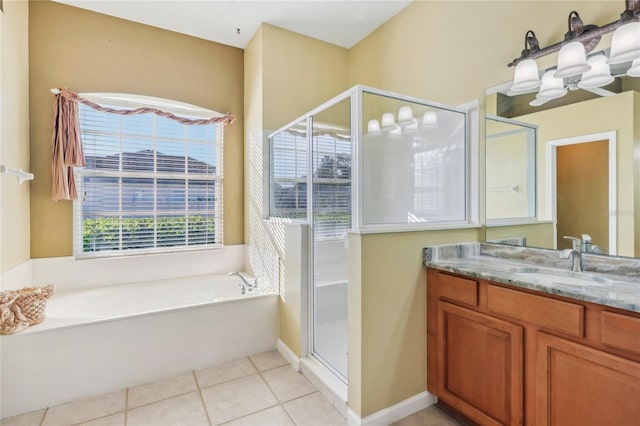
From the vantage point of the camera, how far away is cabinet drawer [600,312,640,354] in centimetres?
111

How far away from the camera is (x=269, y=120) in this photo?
303 cm

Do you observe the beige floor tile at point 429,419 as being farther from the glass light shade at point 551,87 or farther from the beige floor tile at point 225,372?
the glass light shade at point 551,87

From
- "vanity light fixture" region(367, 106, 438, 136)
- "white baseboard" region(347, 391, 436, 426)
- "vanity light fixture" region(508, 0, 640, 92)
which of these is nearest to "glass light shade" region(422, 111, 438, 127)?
"vanity light fixture" region(367, 106, 438, 136)

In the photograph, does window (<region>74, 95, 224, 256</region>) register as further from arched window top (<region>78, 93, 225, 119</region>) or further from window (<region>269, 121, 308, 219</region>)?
window (<region>269, 121, 308, 219</region>)

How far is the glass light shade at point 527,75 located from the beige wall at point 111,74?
271 centimetres

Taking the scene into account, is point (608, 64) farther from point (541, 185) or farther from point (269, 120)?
point (269, 120)

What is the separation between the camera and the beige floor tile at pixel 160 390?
2.03m

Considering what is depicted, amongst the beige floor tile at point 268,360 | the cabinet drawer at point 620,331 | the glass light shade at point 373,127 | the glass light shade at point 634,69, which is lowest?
the beige floor tile at point 268,360

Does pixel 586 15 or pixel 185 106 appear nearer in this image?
pixel 586 15

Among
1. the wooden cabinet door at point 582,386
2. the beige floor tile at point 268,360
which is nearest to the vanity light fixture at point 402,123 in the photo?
the wooden cabinet door at point 582,386

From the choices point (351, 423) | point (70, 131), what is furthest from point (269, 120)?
point (351, 423)

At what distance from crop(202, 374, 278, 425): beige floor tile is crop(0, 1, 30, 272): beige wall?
5.61ft

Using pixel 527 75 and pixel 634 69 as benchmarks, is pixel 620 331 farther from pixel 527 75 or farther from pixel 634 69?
pixel 527 75

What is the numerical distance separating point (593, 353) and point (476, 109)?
1557mm
